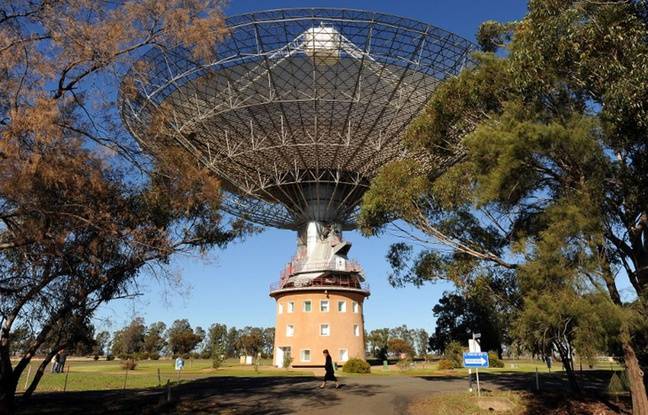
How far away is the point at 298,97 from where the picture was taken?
28.7m

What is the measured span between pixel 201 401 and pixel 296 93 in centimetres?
1735

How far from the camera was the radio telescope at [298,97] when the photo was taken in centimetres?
2564

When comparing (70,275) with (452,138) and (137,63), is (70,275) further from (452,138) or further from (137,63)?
(452,138)

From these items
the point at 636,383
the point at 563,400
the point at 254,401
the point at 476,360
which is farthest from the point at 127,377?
the point at 636,383

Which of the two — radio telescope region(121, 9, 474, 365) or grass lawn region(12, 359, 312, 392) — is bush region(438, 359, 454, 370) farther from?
radio telescope region(121, 9, 474, 365)

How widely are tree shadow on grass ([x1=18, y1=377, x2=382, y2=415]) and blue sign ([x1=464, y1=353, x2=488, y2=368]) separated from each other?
163 inches

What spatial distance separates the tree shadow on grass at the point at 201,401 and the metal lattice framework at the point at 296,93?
1028cm

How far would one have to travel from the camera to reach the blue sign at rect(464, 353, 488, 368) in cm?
1697

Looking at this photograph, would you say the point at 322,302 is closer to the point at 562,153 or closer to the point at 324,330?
the point at 324,330

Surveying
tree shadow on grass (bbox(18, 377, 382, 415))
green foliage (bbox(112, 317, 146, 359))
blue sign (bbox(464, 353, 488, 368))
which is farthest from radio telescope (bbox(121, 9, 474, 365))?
green foliage (bbox(112, 317, 146, 359))

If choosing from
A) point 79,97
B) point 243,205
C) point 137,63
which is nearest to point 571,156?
point 137,63

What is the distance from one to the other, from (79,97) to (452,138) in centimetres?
1275

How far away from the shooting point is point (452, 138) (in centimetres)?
1941

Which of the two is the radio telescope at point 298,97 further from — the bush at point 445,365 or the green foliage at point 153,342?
the green foliage at point 153,342
